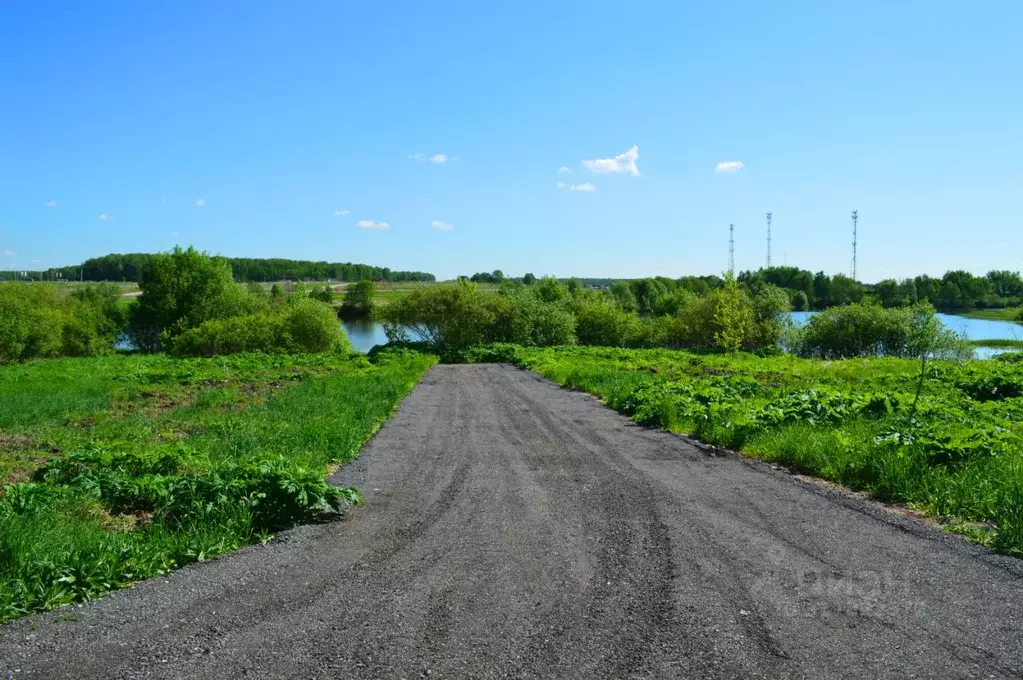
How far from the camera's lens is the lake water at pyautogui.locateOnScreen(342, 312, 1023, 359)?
157 feet

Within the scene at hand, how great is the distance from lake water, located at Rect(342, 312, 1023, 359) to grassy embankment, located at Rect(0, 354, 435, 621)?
83.7ft

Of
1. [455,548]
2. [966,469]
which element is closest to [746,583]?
[455,548]

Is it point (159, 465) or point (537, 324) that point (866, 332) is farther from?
point (159, 465)

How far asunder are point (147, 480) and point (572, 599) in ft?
17.8

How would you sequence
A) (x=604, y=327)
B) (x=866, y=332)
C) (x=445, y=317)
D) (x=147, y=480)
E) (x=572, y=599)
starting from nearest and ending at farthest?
(x=572, y=599), (x=147, y=480), (x=445, y=317), (x=866, y=332), (x=604, y=327)

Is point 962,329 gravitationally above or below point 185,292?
below

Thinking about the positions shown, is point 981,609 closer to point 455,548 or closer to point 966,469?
point 966,469

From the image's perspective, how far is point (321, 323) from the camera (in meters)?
50.2

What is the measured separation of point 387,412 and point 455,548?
35.4ft

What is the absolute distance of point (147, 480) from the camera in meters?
7.95

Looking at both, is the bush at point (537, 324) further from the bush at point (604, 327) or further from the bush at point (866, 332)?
the bush at point (866, 332)

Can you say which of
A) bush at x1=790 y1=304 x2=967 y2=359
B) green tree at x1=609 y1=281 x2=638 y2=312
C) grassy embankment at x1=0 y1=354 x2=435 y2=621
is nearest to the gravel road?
grassy embankment at x1=0 y1=354 x2=435 y2=621

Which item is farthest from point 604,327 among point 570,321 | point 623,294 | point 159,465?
point 623,294

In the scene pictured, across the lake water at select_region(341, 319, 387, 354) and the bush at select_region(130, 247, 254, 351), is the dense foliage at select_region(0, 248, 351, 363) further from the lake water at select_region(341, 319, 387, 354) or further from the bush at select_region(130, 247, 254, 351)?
the lake water at select_region(341, 319, 387, 354)
